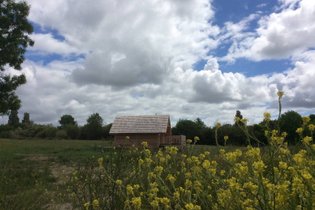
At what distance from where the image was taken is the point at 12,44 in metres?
19.7

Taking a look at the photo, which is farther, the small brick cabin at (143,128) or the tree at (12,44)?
the small brick cabin at (143,128)

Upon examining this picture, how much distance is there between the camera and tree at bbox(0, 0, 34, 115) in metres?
19.6

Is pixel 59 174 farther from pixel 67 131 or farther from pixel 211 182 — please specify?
pixel 67 131

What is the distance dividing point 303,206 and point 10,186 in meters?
7.32

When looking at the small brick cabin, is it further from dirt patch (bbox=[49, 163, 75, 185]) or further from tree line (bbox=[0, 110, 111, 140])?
dirt patch (bbox=[49, 163, 75, 185])

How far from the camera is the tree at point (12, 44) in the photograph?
1956 cm

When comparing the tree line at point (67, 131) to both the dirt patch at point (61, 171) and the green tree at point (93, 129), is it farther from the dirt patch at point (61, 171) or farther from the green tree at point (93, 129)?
the dirt patch at point (61, 171)

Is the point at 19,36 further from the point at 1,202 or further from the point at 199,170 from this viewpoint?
the point at 199,170

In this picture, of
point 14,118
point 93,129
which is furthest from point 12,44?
point 93,129

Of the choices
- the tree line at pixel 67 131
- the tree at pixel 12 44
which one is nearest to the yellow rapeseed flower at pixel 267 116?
the tree at pixel 12 44

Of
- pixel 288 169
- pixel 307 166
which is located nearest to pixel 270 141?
pixel 288 169

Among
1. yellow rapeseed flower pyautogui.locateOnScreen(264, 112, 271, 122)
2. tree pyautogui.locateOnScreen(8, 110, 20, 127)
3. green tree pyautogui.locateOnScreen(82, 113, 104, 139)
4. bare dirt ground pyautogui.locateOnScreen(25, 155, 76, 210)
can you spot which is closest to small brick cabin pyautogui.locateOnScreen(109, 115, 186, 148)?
tree pyautogui.locateOnScreen(8, 110, 20, 127)

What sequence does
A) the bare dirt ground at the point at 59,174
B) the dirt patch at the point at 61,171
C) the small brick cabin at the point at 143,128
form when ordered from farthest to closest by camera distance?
the small brick cabin at the point at 143,128 → the dirt patch at the point at 61,171 → the bare dirt ground at the point at 59,174

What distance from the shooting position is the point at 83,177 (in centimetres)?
588
